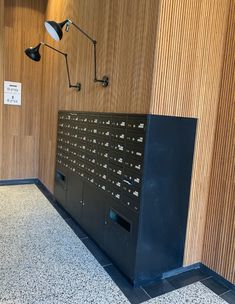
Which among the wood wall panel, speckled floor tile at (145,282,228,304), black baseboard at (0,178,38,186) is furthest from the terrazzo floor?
black baseboard at (0,178,38,186)

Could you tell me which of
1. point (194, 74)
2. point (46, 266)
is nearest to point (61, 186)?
point (46, 266)

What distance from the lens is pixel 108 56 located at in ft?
7.51

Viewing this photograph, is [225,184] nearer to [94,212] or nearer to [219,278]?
[219,278]

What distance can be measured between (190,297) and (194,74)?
5.41ft

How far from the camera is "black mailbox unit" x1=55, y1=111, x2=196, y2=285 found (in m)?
1.79

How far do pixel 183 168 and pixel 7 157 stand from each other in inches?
132

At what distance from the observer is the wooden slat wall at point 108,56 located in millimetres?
1817

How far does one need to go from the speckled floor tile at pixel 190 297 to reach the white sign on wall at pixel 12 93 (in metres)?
3.71

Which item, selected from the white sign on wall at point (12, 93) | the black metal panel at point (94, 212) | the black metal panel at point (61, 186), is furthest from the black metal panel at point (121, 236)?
the white sign on wall at point (12, 93)

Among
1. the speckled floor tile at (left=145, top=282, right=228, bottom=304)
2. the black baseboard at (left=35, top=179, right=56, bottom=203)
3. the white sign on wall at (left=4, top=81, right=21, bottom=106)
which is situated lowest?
the speckled floor tile at (left=145, top=282, right=228, bottom=304)

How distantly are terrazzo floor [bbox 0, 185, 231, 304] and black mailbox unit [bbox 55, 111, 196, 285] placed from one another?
20cm

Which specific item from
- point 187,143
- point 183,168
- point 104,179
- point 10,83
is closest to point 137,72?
point 187,143

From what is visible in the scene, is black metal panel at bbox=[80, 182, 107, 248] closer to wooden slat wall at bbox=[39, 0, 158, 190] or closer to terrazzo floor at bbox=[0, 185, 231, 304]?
terrazzo floor at bbox=[0, 185, 231, 304]

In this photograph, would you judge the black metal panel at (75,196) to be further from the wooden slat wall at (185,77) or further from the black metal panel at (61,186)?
the wooden slat wall at (185,77)
